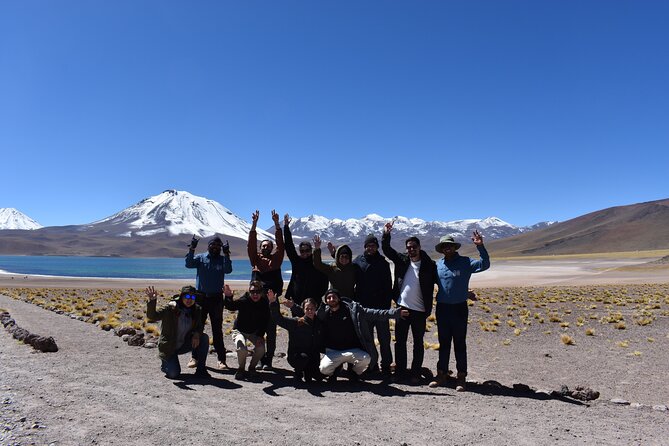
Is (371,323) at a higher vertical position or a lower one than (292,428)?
higher

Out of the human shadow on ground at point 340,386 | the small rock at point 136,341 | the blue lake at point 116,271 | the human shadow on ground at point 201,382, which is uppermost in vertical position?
the small rock at point 136,341

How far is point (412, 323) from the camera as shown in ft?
22.1

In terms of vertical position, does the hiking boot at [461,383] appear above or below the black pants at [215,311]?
below

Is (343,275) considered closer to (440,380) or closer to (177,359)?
(440,380)

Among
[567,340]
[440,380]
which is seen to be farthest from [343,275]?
[567,340]

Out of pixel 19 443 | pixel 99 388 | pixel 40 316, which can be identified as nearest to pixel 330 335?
pixel 99 388

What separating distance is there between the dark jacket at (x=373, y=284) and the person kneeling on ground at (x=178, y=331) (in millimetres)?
2597

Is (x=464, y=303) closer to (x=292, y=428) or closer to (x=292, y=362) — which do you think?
(x=292, y=362)

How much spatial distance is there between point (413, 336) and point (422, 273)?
976 millimetres

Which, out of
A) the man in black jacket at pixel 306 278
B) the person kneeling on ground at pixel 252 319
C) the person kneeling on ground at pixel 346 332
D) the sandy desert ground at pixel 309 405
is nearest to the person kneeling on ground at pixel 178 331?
the sandy desert ground at pixel 309 405

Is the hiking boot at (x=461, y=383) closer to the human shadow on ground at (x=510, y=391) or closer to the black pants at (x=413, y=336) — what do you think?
the human shadow on ground at (x=510, y=391)

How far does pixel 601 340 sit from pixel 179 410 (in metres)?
10.9

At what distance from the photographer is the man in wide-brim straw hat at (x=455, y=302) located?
645 cm

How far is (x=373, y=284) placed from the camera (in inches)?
276
